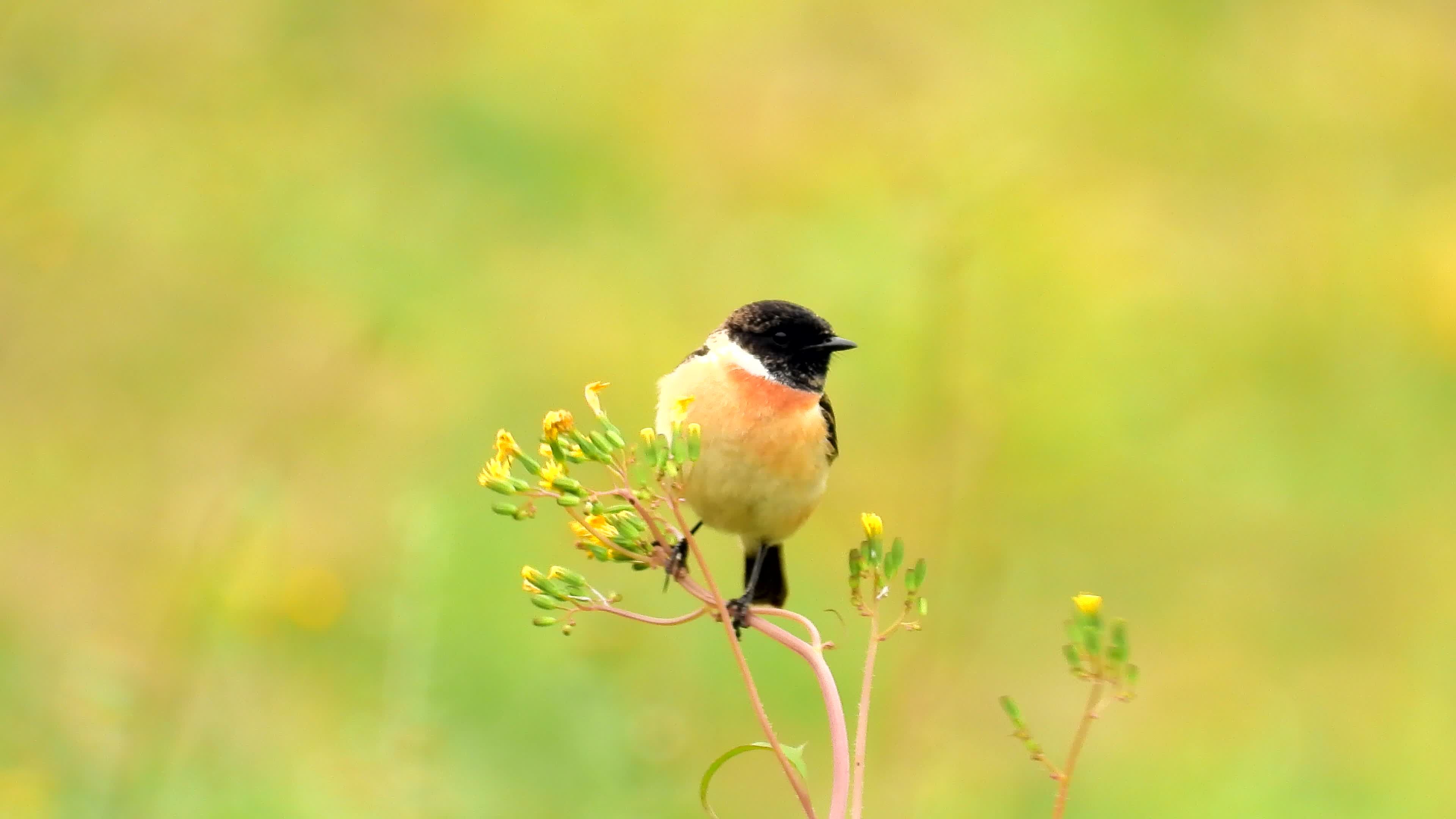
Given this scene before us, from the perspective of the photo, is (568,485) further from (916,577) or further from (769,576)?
(769,576)

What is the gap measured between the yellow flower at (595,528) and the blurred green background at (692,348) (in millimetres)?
1689

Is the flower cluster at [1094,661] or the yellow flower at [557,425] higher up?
the yellow flower at [557,425]

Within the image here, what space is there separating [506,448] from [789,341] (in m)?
1.73

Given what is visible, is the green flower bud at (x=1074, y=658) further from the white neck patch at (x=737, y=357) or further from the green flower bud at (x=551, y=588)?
the white neck patch at (x=737, y=357)

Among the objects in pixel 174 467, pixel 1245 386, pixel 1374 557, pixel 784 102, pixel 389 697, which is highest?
pixel 784 102

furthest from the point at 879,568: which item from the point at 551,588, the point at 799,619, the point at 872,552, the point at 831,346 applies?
the point at 831,346

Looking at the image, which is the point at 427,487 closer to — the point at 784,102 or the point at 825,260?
the point at 825,260

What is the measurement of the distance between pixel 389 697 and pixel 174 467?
145 inches

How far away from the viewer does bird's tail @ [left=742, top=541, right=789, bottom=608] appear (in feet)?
15.0

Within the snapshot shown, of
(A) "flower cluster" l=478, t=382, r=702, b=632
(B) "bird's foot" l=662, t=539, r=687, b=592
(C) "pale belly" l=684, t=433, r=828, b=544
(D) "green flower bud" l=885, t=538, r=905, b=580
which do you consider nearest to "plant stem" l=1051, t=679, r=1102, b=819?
(D) "green flower bud" l=885, t=538, r=905, b=580

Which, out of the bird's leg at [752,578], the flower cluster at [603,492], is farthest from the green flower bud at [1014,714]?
the bird's leg at [752,578]

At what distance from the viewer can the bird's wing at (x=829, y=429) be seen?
4.13m

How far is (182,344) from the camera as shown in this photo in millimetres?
8211

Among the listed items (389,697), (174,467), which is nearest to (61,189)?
(174,467)
